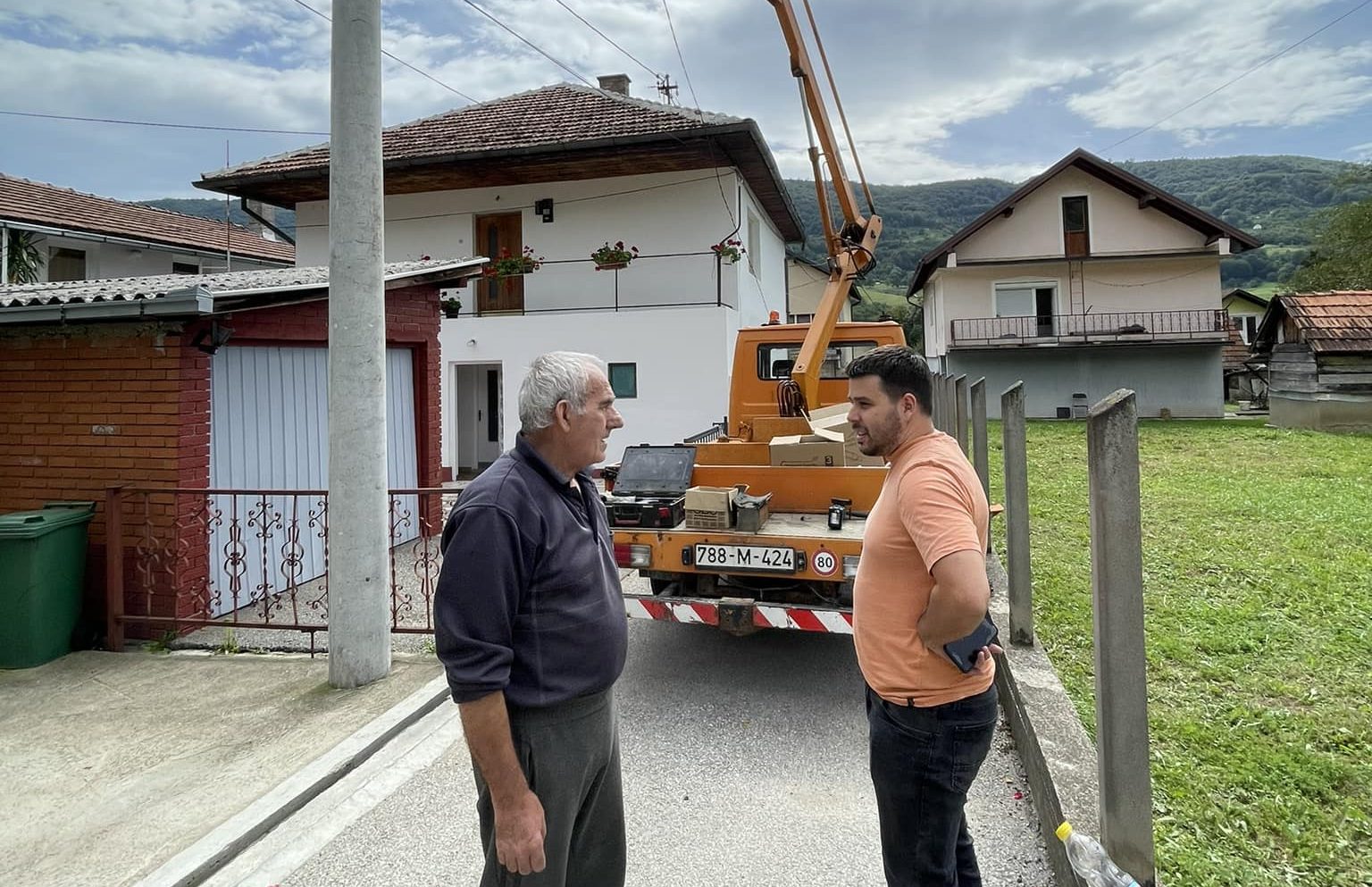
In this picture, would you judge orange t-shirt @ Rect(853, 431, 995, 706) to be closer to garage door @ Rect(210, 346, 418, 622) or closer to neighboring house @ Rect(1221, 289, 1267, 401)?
garage door @ Rect(210, 346, 418, 622)

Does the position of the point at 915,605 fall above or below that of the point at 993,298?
below

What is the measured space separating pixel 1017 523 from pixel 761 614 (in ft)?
5.68

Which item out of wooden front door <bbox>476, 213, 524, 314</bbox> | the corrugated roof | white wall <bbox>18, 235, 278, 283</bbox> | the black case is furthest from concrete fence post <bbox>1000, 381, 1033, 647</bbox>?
white wall <bbox>18, 235, 278, 283</bbox>

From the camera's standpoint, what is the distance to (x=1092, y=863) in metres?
2.34

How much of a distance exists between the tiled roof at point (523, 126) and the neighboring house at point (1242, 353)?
19663 millimetres

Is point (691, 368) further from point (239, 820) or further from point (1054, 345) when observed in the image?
point (1054, 345)

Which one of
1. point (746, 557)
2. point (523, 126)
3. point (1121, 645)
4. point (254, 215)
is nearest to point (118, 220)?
point (254, 215)

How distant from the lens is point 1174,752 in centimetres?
342

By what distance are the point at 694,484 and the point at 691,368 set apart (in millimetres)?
8869

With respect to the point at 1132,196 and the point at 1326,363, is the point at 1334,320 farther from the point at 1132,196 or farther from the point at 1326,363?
the point at 1132,196

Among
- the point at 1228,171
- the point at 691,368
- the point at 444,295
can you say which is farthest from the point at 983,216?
the point at 1228,171

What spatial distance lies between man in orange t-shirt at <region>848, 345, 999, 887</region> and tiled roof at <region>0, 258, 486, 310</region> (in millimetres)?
4857

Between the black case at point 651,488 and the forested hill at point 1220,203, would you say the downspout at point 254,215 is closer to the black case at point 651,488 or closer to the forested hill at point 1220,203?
the black case at point 651,488

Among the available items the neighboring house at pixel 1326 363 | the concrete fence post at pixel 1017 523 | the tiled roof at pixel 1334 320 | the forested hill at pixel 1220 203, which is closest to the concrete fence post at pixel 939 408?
the concrete fence post at pixel 1017 523
